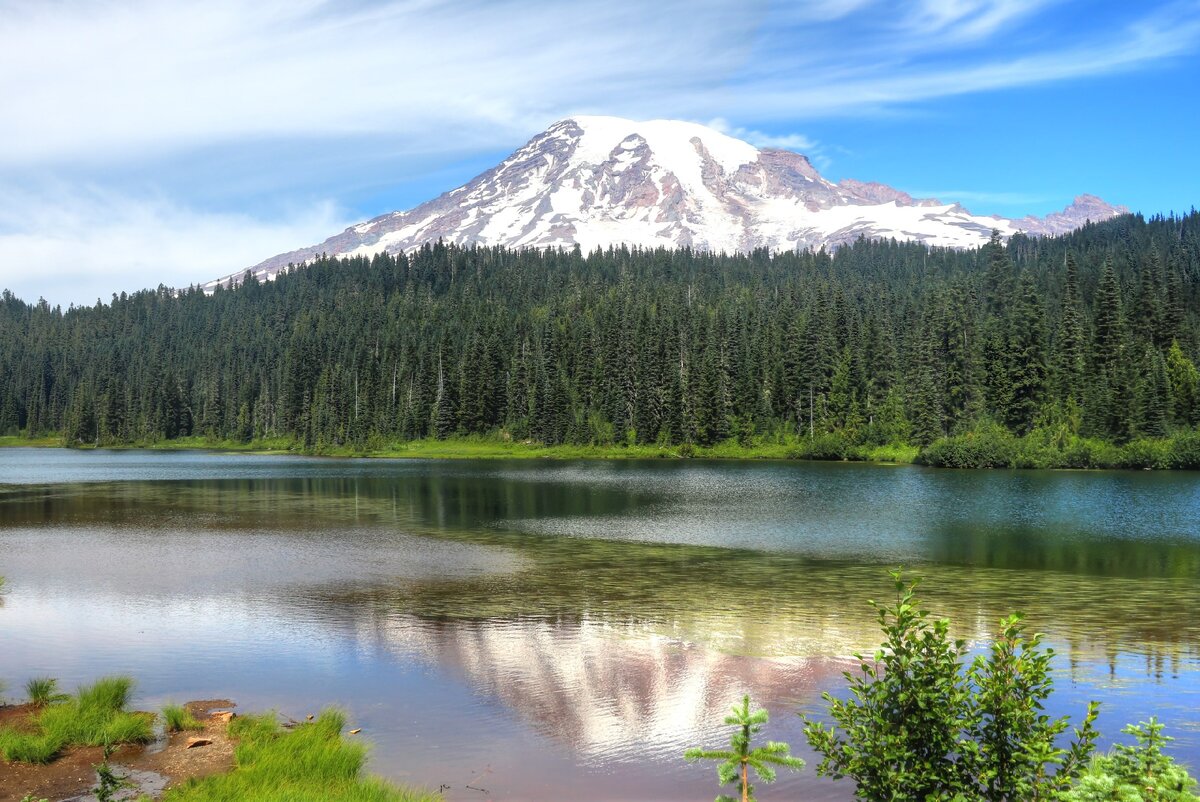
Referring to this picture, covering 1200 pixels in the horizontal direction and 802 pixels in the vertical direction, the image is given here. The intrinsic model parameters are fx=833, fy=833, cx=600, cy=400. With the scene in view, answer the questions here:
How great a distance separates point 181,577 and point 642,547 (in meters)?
23.6

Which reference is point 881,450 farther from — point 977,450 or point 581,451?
point 581,451

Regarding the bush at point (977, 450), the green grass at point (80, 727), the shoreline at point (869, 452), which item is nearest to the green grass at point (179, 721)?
the green grass at point (80, 727)

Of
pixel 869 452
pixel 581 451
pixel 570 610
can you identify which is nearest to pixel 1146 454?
pixel 869 452

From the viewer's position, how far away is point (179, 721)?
17453mm

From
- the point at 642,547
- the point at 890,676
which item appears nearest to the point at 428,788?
the point at 890,676

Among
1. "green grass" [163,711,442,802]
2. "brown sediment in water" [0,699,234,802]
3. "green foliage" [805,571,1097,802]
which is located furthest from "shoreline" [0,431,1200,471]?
"brown sediment in water" [0,699,234,802]

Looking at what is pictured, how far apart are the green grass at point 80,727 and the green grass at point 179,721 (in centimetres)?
39

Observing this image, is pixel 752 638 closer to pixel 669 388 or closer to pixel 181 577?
pixel 181 577

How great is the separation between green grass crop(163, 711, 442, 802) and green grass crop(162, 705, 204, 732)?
843mm

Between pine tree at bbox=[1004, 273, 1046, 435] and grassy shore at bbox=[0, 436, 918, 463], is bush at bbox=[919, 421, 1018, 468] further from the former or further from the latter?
grassy shore at bbox=[0, 436, 918, 463]

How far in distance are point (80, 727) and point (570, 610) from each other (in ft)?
54.8

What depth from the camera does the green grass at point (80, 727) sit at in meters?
15.5

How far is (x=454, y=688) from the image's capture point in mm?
20781

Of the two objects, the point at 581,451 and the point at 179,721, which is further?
the point at 581,451
